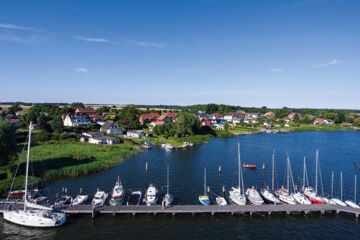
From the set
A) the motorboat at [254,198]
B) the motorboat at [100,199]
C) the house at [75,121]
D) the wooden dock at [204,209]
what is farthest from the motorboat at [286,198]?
the house at [75,121]

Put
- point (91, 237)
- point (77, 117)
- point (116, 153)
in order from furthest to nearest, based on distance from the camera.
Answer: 1. point (77, 117)
2. point (116, 153)
3. point (91, 237)

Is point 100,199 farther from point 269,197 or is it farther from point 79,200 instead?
point 269,197

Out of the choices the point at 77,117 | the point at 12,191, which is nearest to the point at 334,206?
the point at 12,191

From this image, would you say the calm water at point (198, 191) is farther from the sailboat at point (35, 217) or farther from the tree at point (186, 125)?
the tree at point (186, 125)

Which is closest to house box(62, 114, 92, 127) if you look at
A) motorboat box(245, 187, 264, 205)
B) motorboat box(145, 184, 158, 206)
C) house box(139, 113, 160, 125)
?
house box(139, 113, 160, 125)

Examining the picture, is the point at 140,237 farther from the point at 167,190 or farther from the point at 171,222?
the point at 167,190

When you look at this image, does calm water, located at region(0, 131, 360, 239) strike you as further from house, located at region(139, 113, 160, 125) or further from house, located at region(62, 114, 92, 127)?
house, located at region(139, 113, 160, 125)
